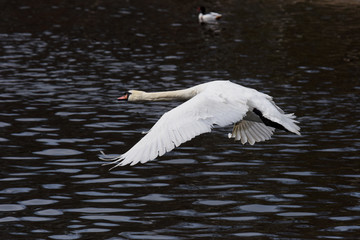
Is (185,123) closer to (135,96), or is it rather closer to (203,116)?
(203,116)

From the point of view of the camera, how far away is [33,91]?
17891 millimetres

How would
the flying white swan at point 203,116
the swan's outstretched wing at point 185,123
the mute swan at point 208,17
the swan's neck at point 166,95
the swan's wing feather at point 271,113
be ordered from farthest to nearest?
1. the mute swan at point 208,17
2. the swan's neck at point 166,95
3. the swan's wing feather at point 271,113
4. the flying white swan at point 203,116
5. the swan's outstretched wing at point 185,123

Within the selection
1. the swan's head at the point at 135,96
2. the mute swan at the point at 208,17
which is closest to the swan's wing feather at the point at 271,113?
the swan's head at the point at 135,96

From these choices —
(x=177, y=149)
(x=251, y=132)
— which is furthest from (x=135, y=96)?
(x=177, y=149)

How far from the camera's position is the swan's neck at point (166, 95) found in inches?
426

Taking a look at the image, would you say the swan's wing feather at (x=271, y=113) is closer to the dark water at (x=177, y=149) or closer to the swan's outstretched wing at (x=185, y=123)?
the swan's outstretched wing at (x=185, y=123)

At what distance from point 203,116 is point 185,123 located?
1.02ft

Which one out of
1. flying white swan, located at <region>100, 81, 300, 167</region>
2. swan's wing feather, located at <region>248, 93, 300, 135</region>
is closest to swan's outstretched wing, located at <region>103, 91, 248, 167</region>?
flying white swan, located at <region>100, 81, 300, 167</region>

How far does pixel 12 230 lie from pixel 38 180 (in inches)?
80.8

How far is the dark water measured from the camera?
30.8 ft

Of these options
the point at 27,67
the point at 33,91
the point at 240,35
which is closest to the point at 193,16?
the point at 240,35

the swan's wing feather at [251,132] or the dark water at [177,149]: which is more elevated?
the swan's wing feather at [251,132]

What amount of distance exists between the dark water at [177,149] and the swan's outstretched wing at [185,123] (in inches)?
43.3

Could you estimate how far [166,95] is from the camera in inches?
432
